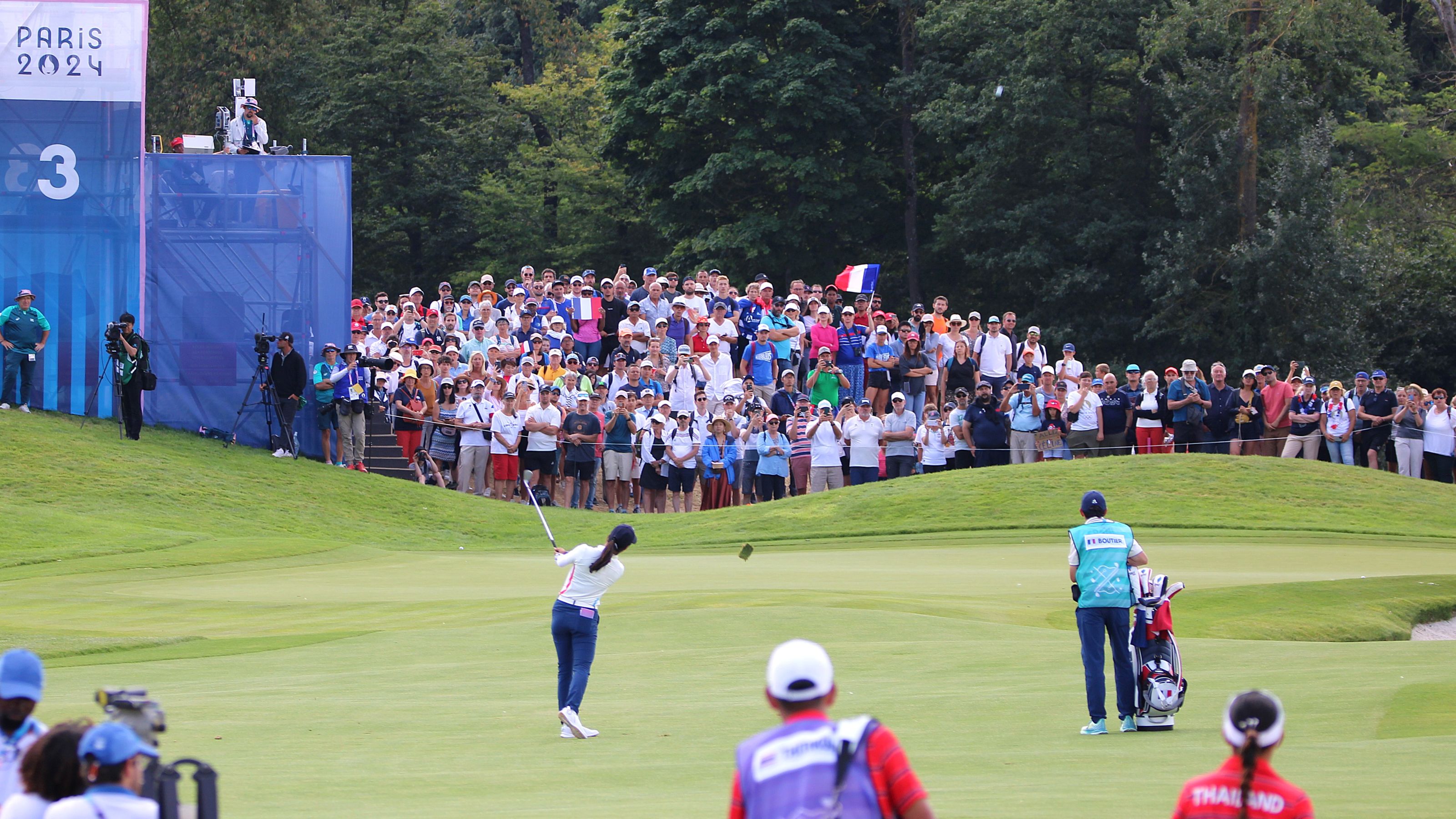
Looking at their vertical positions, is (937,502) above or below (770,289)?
below

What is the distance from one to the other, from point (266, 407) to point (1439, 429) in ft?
74.9

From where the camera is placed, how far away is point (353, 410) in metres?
30.2

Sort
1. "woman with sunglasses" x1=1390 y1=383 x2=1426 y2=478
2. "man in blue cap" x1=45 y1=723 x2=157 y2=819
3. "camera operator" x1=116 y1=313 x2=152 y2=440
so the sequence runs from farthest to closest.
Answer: "woman with sunglasses" x1=1390 y1=383 x2=1426 y2=478 → "camera operator" x1=116 y1=313 x2=152 y2=440 → "man in blue cap" x1=45 y1=723 x2=157 y2=819

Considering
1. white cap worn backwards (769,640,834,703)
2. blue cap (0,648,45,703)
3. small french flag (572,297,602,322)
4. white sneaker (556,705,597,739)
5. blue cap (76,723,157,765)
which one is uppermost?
small french flag (572,297,602,322)

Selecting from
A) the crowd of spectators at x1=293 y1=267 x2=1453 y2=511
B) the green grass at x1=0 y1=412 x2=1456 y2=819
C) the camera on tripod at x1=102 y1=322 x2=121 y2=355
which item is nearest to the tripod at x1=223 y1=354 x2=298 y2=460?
the green grass at x1=0 y1=412 x2=1456 y2=819

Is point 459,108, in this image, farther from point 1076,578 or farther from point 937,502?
point 1076,578

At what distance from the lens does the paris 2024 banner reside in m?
31.1

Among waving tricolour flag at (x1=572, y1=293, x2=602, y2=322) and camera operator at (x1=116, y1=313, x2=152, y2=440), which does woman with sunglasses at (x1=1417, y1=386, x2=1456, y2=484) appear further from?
camera operator at (x1=116, y1=313, x2=152, y2=440)

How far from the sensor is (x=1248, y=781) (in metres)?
5.23

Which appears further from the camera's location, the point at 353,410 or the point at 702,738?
the point at 353,410

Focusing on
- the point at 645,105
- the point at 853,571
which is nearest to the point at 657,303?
the point at 853,571

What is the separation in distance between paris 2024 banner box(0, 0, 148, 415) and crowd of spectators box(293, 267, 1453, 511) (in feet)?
15.0

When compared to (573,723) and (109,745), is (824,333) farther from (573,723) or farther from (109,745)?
(109,745)

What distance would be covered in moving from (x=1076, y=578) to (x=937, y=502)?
52.3 feet
